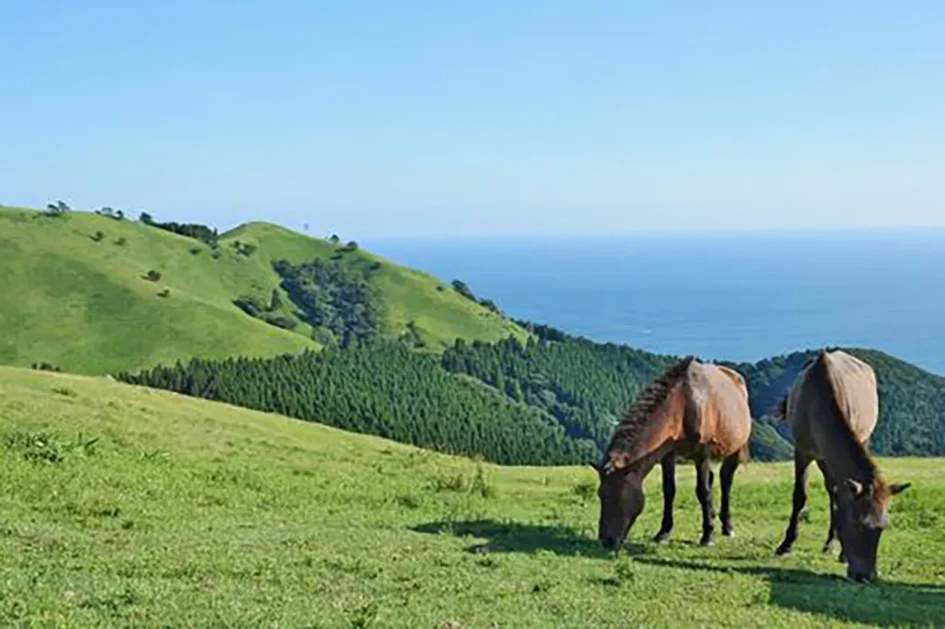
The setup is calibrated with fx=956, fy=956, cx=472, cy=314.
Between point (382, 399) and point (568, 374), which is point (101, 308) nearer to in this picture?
point (382, 399)

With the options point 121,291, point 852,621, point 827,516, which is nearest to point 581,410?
point 121,291

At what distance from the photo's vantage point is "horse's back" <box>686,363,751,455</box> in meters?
17.2

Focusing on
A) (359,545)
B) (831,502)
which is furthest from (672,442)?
(359,545)

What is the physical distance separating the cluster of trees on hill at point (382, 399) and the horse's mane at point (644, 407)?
277 feet

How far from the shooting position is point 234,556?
12695 millimetres

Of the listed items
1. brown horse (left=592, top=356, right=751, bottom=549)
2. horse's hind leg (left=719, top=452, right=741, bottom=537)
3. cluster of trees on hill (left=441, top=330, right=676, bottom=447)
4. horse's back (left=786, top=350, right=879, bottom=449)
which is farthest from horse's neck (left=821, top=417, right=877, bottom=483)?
cluster of trees on hill (left=441, top=330, right=676, bottom=447)

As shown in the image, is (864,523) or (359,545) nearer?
(864,523)

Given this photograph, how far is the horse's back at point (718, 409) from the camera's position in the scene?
1720 cm

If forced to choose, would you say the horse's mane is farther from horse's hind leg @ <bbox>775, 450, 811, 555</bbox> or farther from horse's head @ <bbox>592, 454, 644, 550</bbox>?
horse's hind leg @ <bbox>775, 450, 811, 555</bbox>

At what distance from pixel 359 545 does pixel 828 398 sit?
824 cm

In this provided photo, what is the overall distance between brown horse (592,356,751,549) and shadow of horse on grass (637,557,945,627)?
41.5 inches

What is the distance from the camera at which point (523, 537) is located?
54.9 ft

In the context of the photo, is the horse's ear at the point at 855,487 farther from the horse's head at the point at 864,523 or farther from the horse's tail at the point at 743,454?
the horse's tail at the point at 743,454

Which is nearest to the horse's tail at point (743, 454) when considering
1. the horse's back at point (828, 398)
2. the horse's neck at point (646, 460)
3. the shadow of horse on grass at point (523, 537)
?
the horse's back at point (828, 398)
